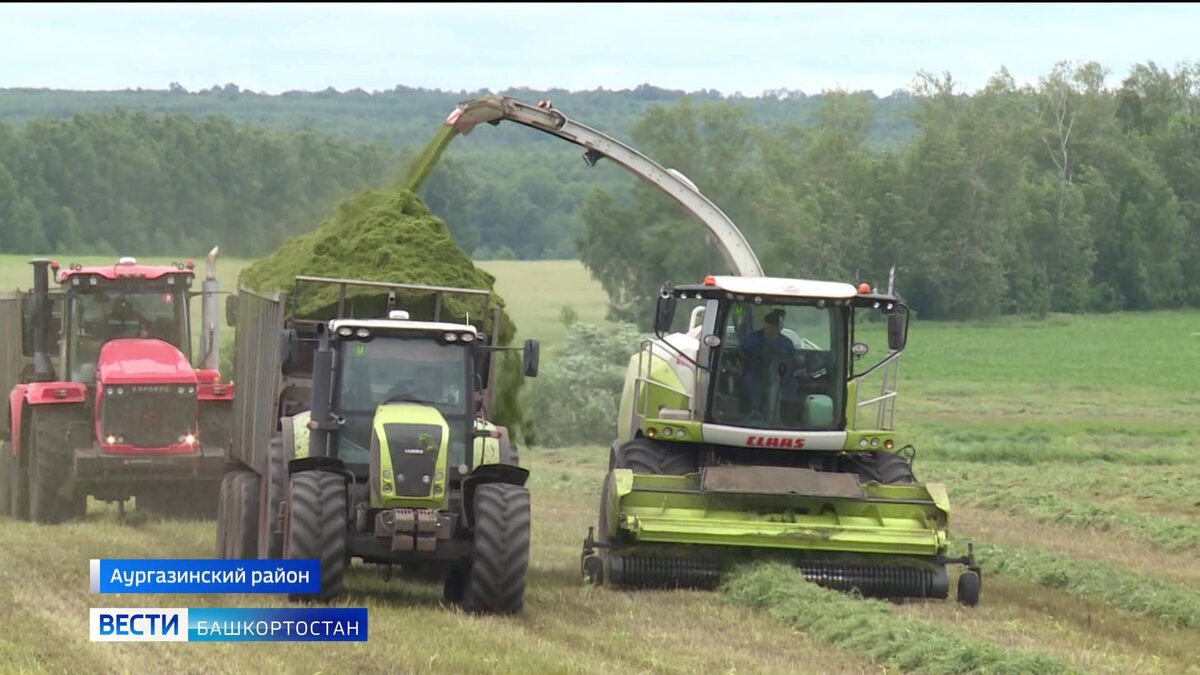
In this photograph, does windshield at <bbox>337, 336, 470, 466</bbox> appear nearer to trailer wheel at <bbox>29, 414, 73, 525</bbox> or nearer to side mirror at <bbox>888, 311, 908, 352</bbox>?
side mirror at <bbox>888, 311, 908, 352</bbox>

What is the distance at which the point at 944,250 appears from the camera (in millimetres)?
60594

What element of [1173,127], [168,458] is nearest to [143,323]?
[168,458]

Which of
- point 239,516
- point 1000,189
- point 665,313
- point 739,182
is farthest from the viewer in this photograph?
point 1000,189

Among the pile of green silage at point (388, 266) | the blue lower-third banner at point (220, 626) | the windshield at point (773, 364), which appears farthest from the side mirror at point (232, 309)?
the blue lower-third banner at point (220, 626)

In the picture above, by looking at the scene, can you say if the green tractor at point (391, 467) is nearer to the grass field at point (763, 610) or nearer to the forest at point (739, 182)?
the grass field at point (763, 610)

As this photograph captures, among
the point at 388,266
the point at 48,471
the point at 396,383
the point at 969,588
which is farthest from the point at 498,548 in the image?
the point at 48,471

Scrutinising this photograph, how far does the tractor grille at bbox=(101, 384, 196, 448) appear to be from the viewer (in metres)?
18.0

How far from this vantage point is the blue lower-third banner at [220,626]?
10930 mm

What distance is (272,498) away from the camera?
510 inches

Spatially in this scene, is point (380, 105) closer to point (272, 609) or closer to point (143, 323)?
point (143, 323)

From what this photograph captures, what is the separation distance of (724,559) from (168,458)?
621cm

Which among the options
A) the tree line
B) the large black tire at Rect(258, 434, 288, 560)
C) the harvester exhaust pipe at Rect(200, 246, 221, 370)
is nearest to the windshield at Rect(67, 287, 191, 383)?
the harvester exhaust pipe at Rect(200, 246, 221, 370)

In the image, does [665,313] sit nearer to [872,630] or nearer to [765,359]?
[765,359]

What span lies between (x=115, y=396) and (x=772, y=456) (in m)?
6.42
